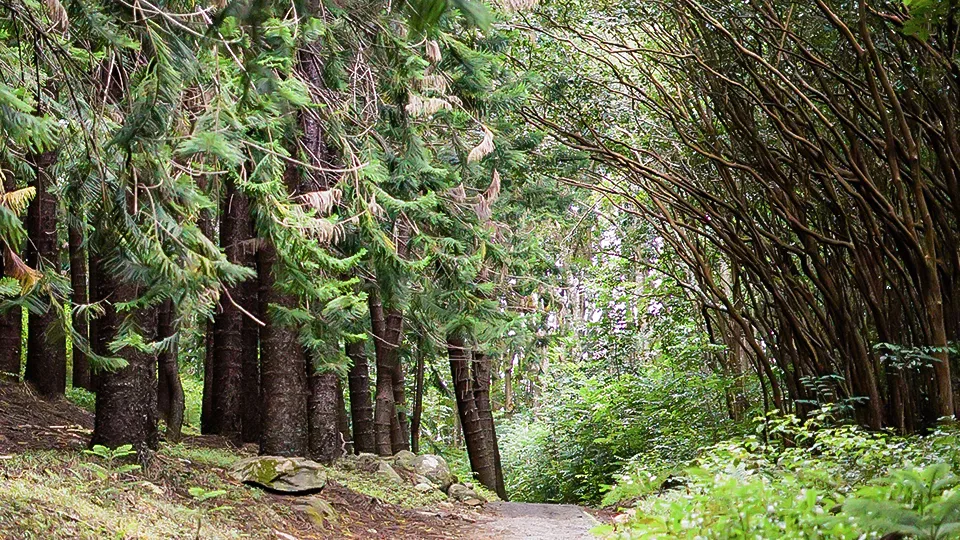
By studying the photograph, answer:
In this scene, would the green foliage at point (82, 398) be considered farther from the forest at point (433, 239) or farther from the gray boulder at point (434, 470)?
the gray boulder at point (434, 470)

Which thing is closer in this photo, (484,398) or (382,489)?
(382,489)

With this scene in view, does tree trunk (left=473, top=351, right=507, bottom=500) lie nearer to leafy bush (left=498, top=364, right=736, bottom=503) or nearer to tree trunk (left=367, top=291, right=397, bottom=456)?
tree trunk (left=367, top=291, right=397, bottom=456)

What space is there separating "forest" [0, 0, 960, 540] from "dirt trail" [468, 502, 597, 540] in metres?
0.09

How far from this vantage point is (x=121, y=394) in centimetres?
738

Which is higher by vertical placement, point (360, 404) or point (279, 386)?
point (279, 386)

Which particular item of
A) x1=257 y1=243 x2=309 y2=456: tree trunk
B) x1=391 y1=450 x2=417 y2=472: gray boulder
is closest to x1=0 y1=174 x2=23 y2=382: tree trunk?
x1=257 y1=243 x2=309 y2=456: tree trunk

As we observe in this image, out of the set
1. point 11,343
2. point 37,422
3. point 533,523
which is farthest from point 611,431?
point 37,422

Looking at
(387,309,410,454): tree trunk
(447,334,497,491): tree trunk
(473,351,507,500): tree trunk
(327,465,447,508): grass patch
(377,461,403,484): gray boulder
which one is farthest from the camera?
(473,351,507,500): tree trunk

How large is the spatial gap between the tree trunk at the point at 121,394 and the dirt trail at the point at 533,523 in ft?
11.4

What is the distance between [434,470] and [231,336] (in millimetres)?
3366

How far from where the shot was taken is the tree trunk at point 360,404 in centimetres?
1301

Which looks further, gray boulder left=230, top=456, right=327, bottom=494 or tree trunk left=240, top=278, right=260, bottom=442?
tree trunk left=240, top=278, right=260, bottom=442

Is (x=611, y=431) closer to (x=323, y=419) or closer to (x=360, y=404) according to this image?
(x=360, y=404)

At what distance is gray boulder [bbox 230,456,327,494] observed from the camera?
26.8 ft
